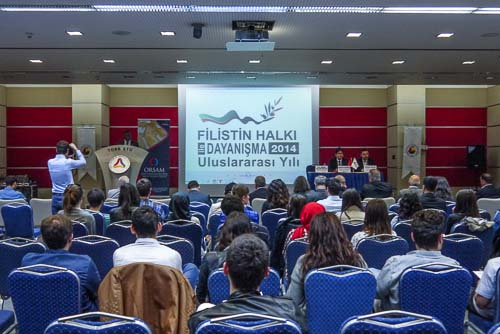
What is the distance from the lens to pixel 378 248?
443 cm

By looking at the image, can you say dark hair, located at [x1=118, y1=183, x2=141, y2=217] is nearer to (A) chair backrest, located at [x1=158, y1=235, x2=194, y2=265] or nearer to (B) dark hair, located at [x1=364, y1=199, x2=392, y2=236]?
(A) chair backrest, located at [x1=158, y1=235, x2=194, y2=265]

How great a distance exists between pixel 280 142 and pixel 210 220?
28.7 ft

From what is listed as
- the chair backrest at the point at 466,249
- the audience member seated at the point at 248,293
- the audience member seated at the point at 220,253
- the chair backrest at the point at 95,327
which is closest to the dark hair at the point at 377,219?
the chair backrest at the point at 466,249

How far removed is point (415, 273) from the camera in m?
3.20

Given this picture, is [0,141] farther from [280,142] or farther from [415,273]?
[415,273]

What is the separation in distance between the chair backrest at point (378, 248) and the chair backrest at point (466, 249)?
22.5 inches

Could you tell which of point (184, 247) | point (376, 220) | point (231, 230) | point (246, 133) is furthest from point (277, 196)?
point (246, 133)

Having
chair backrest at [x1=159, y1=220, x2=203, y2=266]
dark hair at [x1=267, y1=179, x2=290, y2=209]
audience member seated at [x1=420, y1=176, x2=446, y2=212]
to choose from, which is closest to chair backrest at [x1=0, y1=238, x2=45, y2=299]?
chair backrest at [x1=159, y1=220, x2=203, y2=266]

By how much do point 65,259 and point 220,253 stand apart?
94cm

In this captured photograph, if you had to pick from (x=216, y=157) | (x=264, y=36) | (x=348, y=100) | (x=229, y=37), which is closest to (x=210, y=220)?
(x=264, y=36)

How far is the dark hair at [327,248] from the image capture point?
3.37m

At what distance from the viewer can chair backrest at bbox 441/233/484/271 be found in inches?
188

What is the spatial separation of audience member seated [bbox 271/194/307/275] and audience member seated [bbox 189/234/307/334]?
273 centimetres

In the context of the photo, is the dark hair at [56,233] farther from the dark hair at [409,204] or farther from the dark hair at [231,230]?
the dark hair at [409,204]
